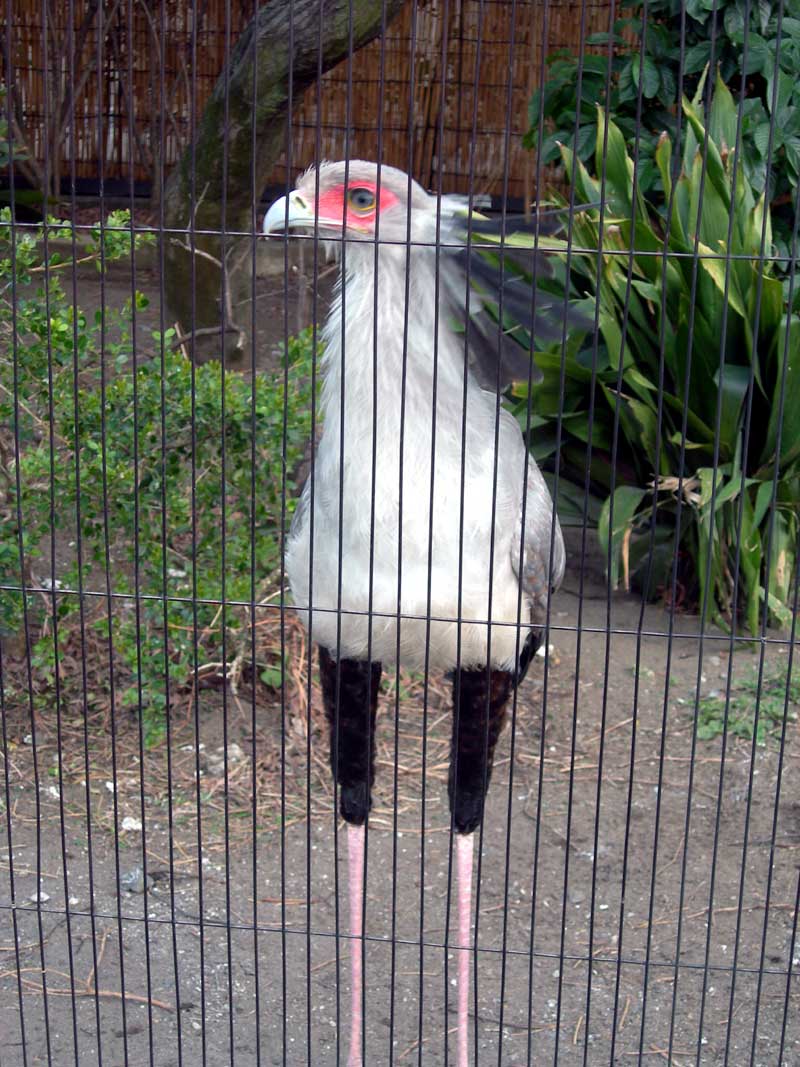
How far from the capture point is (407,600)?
2.97 m

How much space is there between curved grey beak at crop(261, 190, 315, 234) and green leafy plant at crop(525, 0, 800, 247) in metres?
A: 2.62

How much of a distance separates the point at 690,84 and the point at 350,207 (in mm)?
3729

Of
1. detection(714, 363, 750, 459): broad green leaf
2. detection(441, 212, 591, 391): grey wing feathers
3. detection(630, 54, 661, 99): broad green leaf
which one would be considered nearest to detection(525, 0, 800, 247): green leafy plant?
detection(630, 54, 661, 99): broad green leaf

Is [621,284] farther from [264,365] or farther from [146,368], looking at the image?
[264,365]

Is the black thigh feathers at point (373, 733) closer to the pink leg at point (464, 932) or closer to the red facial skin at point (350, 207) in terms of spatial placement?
the pink leg at point (464, 932)

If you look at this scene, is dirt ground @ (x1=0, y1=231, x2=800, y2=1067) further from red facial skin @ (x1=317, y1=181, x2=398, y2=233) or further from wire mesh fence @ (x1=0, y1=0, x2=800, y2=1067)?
red facial skin @ (x1=317, y1=181, x2=398, y2=233)

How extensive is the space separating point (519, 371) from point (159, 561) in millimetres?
1724

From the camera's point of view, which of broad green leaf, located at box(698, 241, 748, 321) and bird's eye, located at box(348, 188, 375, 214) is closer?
bird's eye, located at box(348, 188, 375, 214)

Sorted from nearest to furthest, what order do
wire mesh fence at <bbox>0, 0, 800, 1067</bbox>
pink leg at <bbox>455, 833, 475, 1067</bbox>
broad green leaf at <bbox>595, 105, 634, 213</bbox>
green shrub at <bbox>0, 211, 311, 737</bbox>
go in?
wire mesh fence at <bbox>0, 0, 800, 1067</bbox> < pink leg at <bbox>455, 833, 475, 1067</bbox> < green shrub at <bbox>0, 211, 311, 737</bbox> < broad green leaf at <bbox>595, 105, 634, 213</bbox>

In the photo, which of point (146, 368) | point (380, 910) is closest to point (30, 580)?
point (146, 368)

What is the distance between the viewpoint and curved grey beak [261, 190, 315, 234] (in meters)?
2.73

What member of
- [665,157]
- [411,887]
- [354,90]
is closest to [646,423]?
[665,157]

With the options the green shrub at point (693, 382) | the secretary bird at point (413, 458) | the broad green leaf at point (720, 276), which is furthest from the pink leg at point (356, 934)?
the broad green leaf at point (720, 276)

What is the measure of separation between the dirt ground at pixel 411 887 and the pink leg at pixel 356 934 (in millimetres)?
92
